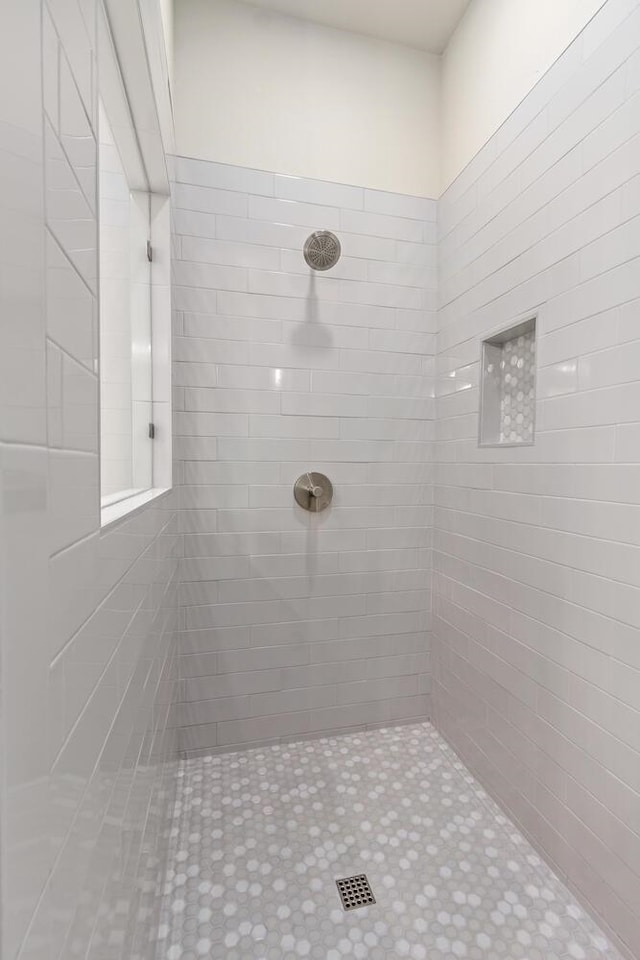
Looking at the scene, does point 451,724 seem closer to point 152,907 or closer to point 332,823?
point 332,823

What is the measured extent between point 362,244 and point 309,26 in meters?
0.84

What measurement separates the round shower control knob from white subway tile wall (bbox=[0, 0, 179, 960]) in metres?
1.12

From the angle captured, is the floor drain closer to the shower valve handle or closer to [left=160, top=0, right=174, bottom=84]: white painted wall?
the shower valve handle

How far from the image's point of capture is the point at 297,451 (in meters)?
1.82

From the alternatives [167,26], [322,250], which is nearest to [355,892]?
[322,250]

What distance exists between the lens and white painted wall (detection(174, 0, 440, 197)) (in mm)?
1649

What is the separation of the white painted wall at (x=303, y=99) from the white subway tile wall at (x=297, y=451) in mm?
91

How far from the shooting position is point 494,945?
43.1 inches

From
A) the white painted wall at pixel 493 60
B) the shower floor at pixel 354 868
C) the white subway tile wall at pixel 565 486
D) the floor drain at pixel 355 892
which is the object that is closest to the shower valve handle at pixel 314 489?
the white subway tile wall at pixel 565 486

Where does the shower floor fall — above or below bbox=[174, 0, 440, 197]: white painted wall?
below

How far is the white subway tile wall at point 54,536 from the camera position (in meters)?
0.31

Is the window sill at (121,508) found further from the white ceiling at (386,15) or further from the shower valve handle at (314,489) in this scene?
the white ceiling at (386,15)

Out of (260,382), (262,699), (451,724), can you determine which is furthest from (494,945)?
(260,382)

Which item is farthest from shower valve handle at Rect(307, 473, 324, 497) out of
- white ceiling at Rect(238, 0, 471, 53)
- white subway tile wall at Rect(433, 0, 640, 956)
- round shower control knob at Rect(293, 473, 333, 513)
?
white ceiling at Rect(238, 0, 471, 53)
